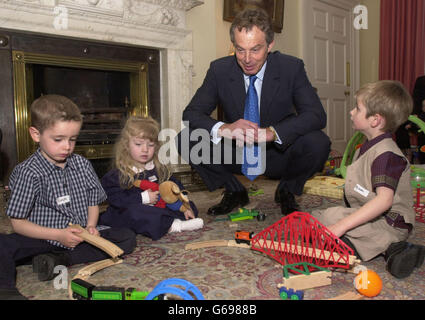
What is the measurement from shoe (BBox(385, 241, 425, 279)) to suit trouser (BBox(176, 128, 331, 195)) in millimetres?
778

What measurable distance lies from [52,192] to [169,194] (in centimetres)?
52

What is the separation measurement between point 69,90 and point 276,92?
1820mm

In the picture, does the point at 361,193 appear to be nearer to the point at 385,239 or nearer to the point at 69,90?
the point at 385,239

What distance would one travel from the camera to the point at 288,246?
1181mm

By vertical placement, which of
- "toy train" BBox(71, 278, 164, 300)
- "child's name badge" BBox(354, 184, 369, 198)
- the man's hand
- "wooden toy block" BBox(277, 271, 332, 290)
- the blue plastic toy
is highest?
the man's hand

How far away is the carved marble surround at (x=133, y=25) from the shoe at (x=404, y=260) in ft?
7.28

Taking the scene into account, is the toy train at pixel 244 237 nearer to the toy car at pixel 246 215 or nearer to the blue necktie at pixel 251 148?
the toy car at pixel 246 215

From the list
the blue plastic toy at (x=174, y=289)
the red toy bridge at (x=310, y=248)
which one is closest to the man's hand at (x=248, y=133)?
the red toy bridge at (x=310, y=248)

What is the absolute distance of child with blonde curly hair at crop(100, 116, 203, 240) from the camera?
1574mm

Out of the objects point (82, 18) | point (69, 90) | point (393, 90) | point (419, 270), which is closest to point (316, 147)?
point (393, 90)

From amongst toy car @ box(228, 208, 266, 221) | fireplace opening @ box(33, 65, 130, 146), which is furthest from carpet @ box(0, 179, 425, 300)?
fireplace opening @ box(33, 65, 130, 146)

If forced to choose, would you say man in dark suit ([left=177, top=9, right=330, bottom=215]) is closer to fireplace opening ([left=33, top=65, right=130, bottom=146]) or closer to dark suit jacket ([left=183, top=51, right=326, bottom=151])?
dark suit jacket ([left=183, top=51, right=326, bottom=151])

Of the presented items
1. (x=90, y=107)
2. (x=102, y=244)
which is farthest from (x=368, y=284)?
(x=90, y=107)

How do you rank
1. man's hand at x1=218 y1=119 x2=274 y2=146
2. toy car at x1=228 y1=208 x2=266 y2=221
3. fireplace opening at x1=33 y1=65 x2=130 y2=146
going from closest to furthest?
man's hand at x1=218 y1=119 x2=274 y2=146
toy car at x1=228 y1=208 x2=266 y2=221
fireplace opening at x1=33 y1=65 x2=130 y2=146
